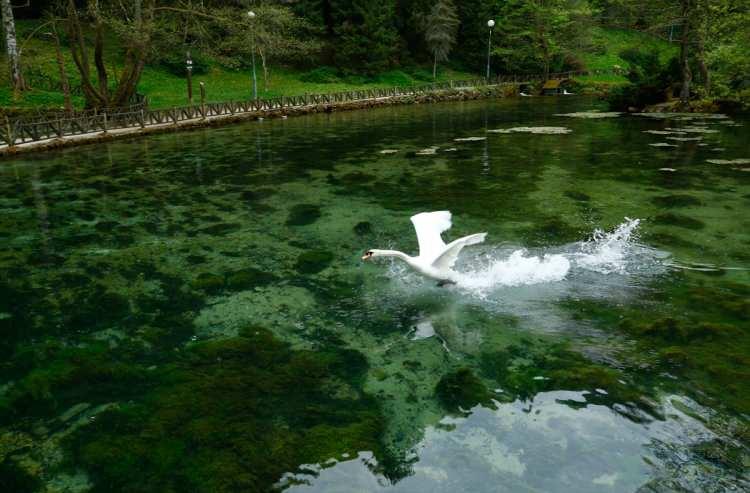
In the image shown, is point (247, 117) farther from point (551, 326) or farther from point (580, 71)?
point (580, 71)

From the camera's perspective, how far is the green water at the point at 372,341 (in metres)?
6.25

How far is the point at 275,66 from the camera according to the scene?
192 feet

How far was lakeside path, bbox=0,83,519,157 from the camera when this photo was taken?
87.2ft

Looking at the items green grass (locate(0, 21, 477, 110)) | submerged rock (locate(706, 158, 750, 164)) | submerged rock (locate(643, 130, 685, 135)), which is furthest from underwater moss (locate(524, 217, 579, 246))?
green grass (locate(0, 21, 477, 110))

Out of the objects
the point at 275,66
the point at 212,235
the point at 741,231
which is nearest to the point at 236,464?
the point at 212,235

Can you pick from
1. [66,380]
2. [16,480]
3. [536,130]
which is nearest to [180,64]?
[536,130]

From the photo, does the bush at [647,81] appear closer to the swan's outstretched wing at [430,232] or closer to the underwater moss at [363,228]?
the underwater moss at [363,228]

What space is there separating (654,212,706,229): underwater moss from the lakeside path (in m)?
26.3

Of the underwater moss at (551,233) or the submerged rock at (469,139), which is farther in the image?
the submerged rock at (469,139)

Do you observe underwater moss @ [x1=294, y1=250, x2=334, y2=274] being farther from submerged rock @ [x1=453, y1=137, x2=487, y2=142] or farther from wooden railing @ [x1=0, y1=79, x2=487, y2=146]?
wooden railing @ [x1=0, y1=79, x2=487, y2=146]

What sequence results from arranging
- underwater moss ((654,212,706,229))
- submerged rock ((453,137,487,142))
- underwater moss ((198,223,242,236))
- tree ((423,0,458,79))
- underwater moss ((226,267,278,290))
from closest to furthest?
underwater moss ((226,267,278,290)) → underwater moss ((654,212,706,229)) → underwater moss ((198,223,242,236)) → submerged rock ((453,137,487,142)) → tree ((423,0,458,79))

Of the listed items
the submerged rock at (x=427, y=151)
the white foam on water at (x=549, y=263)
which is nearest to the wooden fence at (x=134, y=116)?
the submerged rock at (x=427, y=151)

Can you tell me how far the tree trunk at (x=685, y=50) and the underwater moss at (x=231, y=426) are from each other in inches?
1409

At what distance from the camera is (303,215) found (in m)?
16.1
